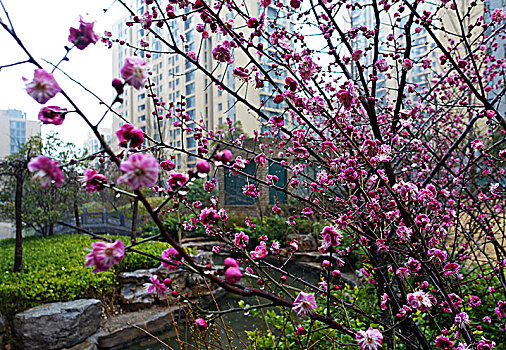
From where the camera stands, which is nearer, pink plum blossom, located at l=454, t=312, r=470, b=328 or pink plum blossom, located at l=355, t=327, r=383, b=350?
pink plum blossom, located at l=355, t=327, r=383, b=350

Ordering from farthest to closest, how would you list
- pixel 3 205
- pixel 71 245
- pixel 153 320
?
pixel 3 205, pixel 71 245, pixel 153 320

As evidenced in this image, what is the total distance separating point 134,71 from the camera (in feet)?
1.43

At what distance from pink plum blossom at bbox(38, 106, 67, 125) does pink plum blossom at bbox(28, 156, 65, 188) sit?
3.8 inches

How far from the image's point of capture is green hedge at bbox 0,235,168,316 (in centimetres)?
310

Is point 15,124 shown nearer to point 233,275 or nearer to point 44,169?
point 44,169

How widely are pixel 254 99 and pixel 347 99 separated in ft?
49.7

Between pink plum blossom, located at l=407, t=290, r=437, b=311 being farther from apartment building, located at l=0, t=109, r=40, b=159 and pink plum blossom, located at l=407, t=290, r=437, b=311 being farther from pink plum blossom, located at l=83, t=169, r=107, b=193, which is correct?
apartment building, located at l=0, t=109, r=40, b=159

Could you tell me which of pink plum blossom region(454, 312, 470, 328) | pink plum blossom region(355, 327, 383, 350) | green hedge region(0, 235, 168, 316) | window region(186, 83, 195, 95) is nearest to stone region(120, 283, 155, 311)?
green hedge region(0, 235, 168, 316)

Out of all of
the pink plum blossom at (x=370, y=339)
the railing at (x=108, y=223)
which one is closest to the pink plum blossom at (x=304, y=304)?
the pink plum blossom at (x=370, y=339)

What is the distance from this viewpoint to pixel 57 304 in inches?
121

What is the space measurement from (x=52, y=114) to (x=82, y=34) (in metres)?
0.13

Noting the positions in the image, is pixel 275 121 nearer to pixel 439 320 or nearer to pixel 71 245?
pixel 439 320

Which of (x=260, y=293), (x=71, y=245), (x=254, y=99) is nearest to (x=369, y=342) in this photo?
(x=260, y=293)

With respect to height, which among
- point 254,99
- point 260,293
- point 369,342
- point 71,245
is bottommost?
point 71,245
